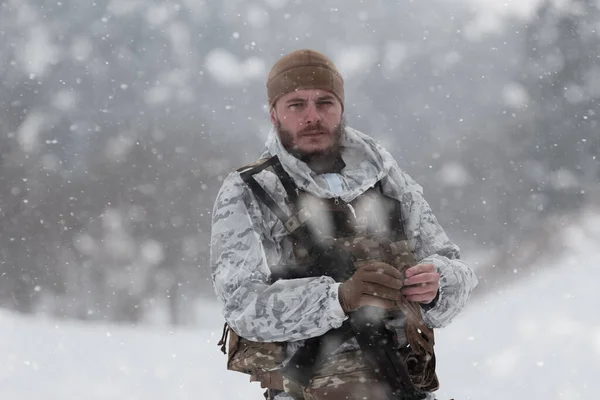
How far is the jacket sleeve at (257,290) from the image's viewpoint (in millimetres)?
1859

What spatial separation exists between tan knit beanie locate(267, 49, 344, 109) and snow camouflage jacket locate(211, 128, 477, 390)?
0.58 feet

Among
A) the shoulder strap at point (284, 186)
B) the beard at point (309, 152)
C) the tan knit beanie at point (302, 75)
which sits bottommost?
the shoulder strap at point (284, 186)

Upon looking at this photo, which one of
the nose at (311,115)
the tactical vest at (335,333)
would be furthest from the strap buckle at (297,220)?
the nose at (311,115)

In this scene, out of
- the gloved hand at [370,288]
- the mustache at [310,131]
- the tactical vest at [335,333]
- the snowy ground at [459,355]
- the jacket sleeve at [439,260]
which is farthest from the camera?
the snowy ground at [459,355]

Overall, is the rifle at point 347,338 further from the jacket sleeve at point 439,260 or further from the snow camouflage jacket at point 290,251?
the jacket sleeve at point 439,260

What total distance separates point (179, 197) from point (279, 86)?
1318cm

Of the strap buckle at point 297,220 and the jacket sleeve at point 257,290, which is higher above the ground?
the strap buckle at point 297,220

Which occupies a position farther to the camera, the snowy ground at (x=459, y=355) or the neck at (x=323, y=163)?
the snowy ground at (x=459, y=355)

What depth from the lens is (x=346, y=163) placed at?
2.42 metres

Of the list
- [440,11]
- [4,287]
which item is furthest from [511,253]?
[4,287]

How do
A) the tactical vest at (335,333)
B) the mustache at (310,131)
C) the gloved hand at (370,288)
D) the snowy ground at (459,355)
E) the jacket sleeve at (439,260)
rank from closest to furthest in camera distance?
the gloved hand at (370,288) < the tactical vest at (335,333) < the jacket sleeve at (439,260) < the mustache at (310,131) < the snowy ground at (459,355)

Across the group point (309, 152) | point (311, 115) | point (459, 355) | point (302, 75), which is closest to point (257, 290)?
point (309, 152)

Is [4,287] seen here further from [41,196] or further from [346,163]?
[346,163]

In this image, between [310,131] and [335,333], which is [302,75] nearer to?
[310,131]
